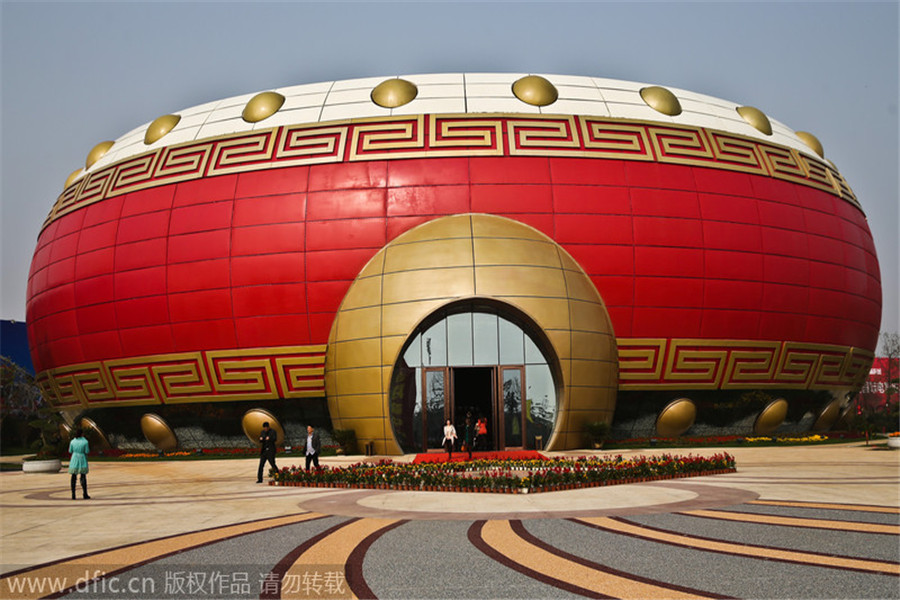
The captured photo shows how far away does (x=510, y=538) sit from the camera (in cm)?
923

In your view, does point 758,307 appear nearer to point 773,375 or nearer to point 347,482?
point 773,375

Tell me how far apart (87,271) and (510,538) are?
1036 inches

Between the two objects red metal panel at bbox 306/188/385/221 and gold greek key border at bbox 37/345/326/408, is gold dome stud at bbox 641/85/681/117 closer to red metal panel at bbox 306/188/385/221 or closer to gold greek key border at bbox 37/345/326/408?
red metal panel at bbox 306/188/385/221

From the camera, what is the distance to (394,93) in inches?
1148

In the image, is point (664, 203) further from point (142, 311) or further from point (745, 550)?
point (142, 311)

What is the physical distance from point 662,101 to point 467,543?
25641mm

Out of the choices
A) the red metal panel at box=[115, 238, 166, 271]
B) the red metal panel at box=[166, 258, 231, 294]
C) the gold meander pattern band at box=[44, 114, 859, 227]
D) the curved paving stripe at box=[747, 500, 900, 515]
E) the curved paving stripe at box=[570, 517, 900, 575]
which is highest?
the gold meander pattern band at box=[44, 114, 859, 227]

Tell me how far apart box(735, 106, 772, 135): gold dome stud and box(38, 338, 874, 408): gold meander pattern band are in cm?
997

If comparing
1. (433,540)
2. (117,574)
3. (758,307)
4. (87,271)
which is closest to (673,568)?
(433,540)

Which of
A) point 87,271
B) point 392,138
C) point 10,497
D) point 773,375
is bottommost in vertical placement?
point 10,497

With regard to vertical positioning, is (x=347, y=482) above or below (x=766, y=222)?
below

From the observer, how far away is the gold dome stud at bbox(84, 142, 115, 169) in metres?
34.1

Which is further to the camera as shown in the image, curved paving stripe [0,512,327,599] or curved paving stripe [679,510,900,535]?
curved paving stripe [679,510,900,535]

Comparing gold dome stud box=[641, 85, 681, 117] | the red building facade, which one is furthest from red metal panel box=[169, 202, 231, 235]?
gold dome stud box=[641, 85, 681, 117]
